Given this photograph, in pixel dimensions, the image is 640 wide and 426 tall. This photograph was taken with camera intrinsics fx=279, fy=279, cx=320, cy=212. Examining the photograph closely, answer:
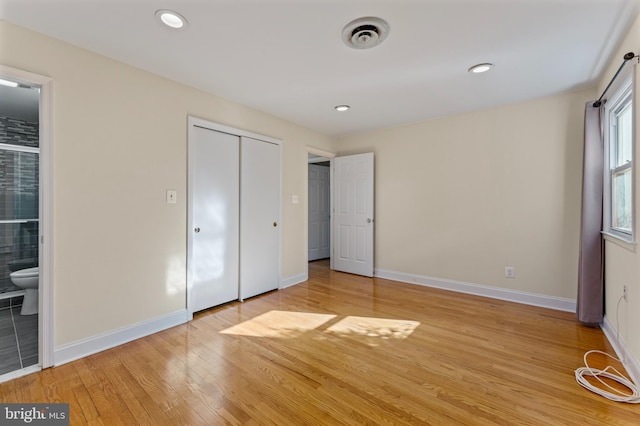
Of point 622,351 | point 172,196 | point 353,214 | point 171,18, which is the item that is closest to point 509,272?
point 622,351

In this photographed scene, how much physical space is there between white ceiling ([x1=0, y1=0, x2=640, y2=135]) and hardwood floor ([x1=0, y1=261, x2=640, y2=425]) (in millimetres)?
2418

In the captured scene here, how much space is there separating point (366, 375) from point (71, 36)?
10.7ft

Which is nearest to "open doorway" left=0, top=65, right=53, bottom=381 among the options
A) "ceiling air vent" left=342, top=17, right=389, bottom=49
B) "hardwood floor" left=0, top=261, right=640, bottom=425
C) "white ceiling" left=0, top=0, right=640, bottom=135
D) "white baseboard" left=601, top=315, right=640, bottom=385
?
"hardwood floor" left=0, top=261, right=640, bottom=425

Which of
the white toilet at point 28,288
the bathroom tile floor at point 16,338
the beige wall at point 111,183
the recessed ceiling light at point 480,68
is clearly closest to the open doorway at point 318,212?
the beige wall at point 111,183

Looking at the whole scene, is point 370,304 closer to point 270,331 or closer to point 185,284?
point 270,331

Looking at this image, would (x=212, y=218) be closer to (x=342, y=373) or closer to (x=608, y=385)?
(x=342, y=373)

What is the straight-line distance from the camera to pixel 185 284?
114 inches

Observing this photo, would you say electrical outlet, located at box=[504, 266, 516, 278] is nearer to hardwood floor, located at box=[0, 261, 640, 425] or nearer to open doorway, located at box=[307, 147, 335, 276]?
hardwood floor, located at box=[0, 261, 640, 425]

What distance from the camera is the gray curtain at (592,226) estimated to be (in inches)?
104

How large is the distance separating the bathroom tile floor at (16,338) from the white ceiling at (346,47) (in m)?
2.42

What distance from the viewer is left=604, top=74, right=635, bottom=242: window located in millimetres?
2232

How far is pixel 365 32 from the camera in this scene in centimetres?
199

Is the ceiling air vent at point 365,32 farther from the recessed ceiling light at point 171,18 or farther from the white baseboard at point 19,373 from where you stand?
the white baseboard at point 19,373

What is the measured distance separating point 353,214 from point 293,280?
153 cm
